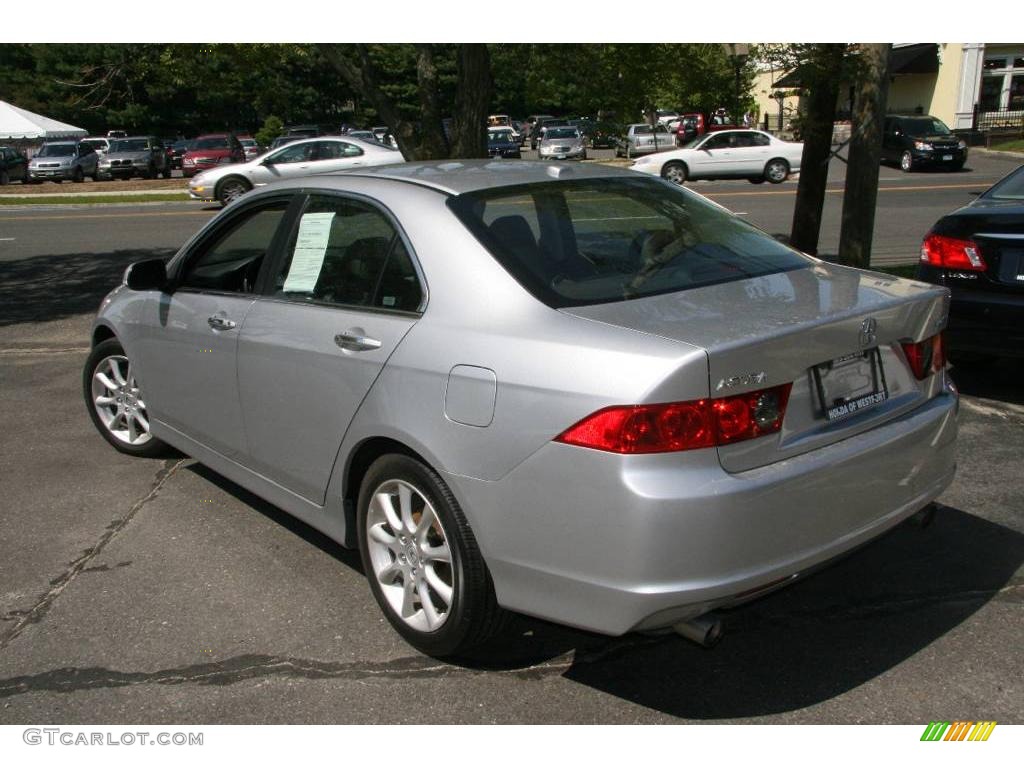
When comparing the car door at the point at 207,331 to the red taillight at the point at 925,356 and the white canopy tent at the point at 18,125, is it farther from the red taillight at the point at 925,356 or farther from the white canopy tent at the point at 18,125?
the white canopy tent at the point at 18,125

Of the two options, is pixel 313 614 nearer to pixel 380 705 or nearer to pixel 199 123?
pixel 380 705

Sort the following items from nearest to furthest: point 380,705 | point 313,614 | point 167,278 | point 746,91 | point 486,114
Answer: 1. point 380,705
2. point 313,614
3. point 167,278
4. point 486,114
5. point 746,91

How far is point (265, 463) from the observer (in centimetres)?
417

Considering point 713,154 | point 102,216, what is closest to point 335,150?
point 102,216

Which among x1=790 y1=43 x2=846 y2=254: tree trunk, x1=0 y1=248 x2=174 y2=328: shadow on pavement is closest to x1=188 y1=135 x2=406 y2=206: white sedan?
x1=0 y1=248 x2=174 y2=328: shadow on pavement

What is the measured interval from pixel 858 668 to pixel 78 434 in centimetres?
481

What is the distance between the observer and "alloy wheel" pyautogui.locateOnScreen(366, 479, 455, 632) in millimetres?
3336

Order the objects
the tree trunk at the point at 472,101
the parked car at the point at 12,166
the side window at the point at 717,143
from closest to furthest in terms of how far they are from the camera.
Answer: the tree trunk at the point at 472,101 → the side window at the point at 717,143 → the parked car at the point at 12,166

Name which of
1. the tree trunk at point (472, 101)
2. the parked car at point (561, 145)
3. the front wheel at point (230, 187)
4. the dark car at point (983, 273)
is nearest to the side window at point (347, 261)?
the dark car at point (983, 273)

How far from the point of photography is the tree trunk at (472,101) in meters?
8.77

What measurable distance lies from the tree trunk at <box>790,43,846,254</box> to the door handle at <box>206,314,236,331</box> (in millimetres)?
5669

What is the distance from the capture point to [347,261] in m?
3.85


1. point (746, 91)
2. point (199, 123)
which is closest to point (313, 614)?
point (746, 91)

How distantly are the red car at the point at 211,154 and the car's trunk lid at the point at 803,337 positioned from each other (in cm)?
3346
